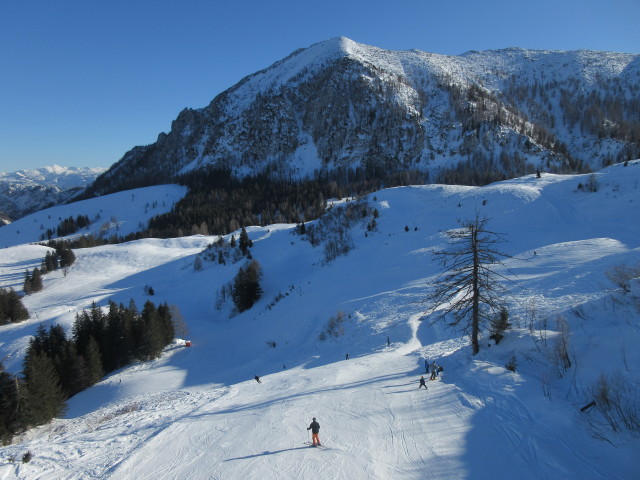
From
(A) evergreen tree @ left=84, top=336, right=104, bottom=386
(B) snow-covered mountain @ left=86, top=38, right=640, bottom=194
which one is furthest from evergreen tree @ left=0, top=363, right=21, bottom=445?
(B) snow-covered mountain @ left=86, top=38, right=640, bottom=194

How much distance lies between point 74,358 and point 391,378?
95.7 ft

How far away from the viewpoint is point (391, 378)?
15578mm

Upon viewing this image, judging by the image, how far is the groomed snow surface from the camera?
30.2ft

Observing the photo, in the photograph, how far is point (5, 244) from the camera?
13062 cm

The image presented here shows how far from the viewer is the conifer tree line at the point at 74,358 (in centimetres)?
2070

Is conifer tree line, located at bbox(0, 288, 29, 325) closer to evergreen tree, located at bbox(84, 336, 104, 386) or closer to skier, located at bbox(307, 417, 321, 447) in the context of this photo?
evergreen tree, located at bbox(84, 336, 104, 386)

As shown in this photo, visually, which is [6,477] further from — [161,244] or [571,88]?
[571,88]

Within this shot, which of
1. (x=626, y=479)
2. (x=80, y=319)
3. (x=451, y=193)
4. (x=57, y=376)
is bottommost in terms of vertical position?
(x=57, y=376)

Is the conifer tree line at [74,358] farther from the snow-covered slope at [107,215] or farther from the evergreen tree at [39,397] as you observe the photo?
the snow-covered slope at [107,215]

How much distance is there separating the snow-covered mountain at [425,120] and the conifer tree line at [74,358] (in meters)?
121

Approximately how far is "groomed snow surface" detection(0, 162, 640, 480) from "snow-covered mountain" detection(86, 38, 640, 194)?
313 ft

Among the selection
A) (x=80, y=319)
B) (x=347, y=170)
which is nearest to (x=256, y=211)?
(x=347, y=170)

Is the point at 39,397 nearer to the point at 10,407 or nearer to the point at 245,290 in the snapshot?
the point at 10,407

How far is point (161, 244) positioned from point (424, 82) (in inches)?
6347
